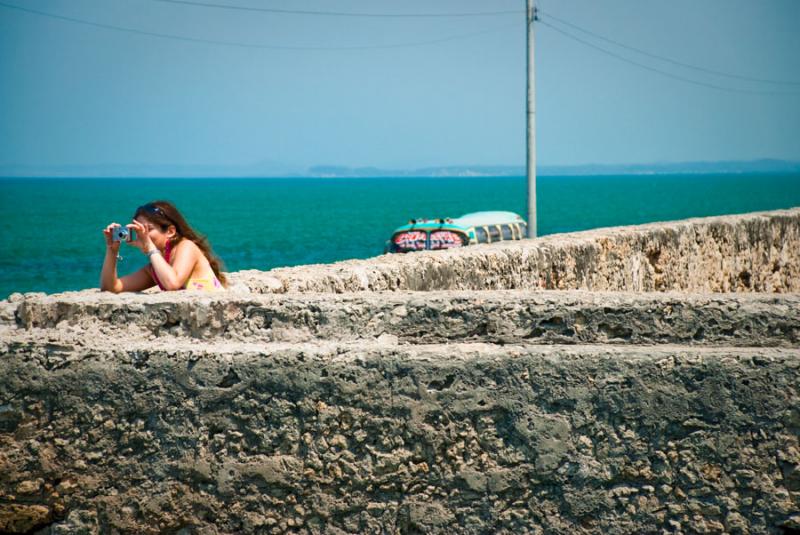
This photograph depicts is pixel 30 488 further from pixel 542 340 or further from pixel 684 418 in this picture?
pixel 684 418

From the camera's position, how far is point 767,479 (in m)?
3.35

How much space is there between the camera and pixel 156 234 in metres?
5.11

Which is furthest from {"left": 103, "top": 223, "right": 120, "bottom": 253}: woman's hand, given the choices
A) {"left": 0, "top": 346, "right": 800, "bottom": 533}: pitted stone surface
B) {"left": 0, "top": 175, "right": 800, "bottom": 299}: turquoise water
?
{"left": 0, "top": 175, "right": 800, "bottom": 299}: turquoise water

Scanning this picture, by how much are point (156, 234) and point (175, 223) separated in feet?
0.38

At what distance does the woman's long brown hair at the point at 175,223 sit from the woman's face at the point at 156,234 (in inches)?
0.6

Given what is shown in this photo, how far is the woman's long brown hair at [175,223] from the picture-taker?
5.10m

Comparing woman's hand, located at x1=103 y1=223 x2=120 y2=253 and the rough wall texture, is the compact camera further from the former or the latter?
the rough wall texture

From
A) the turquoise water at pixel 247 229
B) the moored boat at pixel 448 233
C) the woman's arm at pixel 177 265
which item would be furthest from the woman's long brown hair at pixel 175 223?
the turquoise water at pixel 247 229

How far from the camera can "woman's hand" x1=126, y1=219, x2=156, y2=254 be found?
5.00 metres

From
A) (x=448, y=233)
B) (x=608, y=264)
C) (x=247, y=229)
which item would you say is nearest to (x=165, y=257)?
(x=608, y=264)

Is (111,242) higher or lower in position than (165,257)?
higher

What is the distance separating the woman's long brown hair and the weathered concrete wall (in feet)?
0.95

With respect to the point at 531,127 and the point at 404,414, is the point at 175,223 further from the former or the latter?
the point at 531,127

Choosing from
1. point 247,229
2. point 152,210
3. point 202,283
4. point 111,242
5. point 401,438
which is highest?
point 152,210
